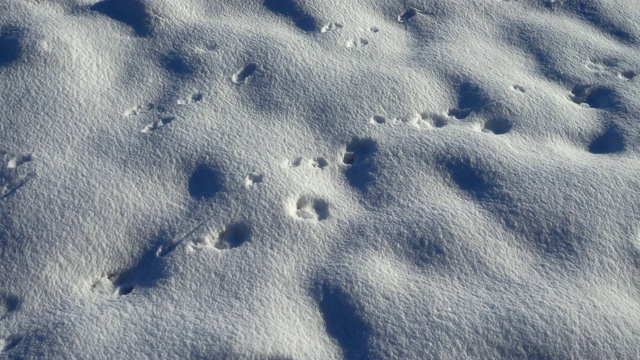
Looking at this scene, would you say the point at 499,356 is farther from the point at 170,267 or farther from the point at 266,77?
the point at 266,77

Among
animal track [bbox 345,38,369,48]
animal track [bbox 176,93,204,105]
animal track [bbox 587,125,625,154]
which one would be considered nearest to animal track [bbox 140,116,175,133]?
animal track [bbox 176,93,204,105]

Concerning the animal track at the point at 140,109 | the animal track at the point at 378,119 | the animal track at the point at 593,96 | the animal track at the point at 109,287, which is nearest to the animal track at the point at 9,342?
the animal track at the point at 109,287

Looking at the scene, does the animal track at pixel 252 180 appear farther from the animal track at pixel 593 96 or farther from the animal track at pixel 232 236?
the animal track at pixel 593 96

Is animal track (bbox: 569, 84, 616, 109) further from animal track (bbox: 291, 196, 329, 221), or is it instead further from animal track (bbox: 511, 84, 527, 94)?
animal track (bbox: 291, 196, 329, 221)

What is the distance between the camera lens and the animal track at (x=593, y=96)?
11.4 ft

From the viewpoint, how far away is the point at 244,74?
3459 millimetres

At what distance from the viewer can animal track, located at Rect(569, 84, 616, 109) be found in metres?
3.48

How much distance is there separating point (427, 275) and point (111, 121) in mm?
1762

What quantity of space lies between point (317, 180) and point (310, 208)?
17 centimetres

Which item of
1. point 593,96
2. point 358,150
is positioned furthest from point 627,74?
point 358,150

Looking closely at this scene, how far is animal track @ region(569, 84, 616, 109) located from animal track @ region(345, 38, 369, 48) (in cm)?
123

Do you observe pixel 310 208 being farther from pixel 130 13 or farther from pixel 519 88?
pixel 130 13

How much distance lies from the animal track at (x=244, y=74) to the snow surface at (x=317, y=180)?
1 cm

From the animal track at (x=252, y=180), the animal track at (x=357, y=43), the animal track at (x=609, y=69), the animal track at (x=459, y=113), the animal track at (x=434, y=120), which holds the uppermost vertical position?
the animal track at (x=609, y=69)
